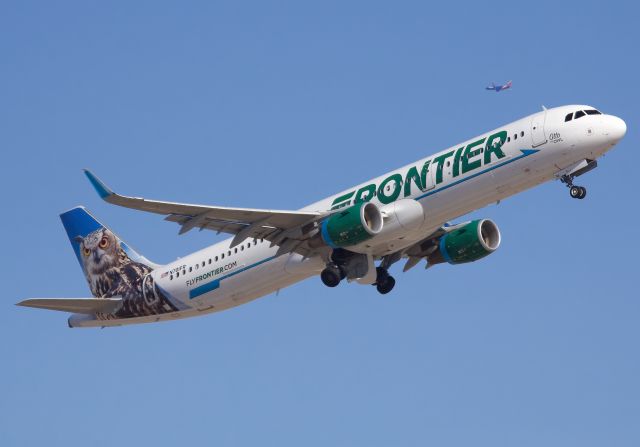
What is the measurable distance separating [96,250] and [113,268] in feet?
5.60

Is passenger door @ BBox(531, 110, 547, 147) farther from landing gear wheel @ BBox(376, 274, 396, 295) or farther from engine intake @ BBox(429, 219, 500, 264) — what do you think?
landing gear wheel @ BBox(376, 274, 396, 295)

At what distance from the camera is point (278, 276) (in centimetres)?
4834

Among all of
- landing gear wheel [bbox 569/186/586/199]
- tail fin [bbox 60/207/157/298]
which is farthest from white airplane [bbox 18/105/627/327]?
tail fin [bbox 60/207/157/298]

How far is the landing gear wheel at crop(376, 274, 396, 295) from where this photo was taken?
5138 centimetres

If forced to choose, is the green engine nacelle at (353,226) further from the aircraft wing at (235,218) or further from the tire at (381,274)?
the tire at (381,274)

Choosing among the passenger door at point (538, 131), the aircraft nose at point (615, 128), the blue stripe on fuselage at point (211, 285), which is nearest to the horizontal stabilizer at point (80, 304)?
the blue stripe on fuselage at point (211, 285)

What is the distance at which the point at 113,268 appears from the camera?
182 feet

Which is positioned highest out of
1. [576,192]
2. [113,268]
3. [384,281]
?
[113,268]

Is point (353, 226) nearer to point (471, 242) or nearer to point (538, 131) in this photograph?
point (471, 242)

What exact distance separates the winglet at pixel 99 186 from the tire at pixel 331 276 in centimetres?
1007

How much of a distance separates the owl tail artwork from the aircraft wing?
270 inches

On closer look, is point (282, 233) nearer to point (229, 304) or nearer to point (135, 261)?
point (229, 304)

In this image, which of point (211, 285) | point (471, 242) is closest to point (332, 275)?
point (211, 285)

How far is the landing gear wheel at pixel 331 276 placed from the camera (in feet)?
156
